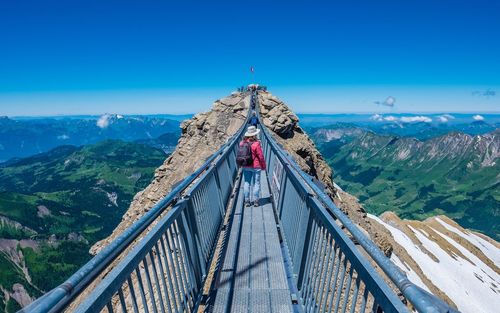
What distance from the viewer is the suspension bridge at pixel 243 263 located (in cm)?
317

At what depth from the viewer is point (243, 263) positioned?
8281 millimetres

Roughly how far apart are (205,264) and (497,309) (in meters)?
124

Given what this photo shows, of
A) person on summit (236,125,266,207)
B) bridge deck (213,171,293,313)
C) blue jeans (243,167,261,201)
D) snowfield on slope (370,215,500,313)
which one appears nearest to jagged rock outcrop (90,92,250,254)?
blue jeans (243,167,261,201)

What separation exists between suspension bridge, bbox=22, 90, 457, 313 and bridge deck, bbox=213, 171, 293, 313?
21mm

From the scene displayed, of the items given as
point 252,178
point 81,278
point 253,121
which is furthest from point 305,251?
point 253,121

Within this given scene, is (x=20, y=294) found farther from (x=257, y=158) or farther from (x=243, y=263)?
(x=243, y=263)

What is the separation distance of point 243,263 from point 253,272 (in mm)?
510

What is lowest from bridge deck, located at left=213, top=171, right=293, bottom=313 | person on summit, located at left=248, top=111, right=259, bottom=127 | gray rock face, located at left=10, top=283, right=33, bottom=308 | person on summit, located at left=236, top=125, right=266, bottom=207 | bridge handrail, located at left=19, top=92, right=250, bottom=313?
gray rock face, located at left=10, top=283, right=33, bottom=308

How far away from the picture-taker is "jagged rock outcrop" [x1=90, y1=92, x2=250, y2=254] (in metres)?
25.7

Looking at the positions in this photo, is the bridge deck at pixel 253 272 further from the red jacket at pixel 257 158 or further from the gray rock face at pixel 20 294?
the gray rock face at pixel 20 294

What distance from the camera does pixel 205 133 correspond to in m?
31.8

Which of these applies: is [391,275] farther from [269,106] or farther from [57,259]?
[57,259]

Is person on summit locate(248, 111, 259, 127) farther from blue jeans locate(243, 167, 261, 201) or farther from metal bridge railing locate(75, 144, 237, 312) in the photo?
metal bridge railing locate(75, 144, 237, 312)

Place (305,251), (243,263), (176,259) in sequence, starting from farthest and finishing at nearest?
(243,263), (305,251), (176,259)
